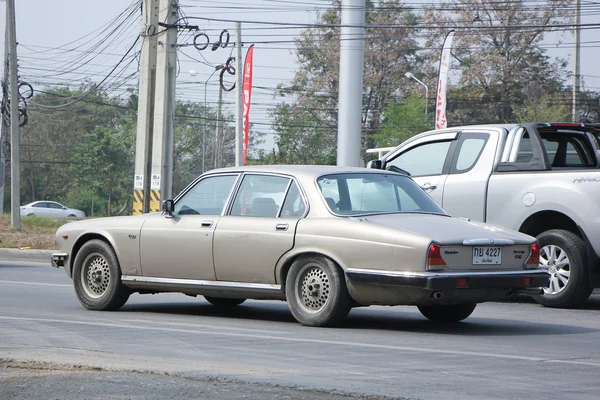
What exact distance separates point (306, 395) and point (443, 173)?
7556 mm

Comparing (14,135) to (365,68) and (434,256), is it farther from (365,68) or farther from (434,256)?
(365,68)

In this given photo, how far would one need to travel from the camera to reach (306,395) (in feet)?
18.9

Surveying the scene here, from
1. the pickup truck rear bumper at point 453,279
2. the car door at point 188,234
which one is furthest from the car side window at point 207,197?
the pickup truck rear bumper at point 453,279

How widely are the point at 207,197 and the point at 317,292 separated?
1861 millimetres

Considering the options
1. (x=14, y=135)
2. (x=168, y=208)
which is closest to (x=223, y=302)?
(x=168, y=208)

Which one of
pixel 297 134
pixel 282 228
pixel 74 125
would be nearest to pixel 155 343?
pixel 282 228

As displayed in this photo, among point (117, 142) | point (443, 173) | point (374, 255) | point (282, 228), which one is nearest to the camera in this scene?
point (374, 255)

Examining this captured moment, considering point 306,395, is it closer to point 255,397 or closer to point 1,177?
point 255,397

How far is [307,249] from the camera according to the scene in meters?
9.12

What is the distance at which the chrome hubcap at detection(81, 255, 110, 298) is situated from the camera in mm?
10734

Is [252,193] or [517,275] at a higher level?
[252,193]

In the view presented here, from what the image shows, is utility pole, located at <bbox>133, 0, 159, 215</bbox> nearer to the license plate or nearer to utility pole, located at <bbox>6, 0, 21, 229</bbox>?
utility pole, located at <bbox>6, 0, 21, 229</bbox>

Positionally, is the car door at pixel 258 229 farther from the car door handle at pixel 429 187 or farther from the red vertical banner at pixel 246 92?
the red vertical banner at pixel 246 92

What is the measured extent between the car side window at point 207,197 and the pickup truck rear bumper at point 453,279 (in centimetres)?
190
